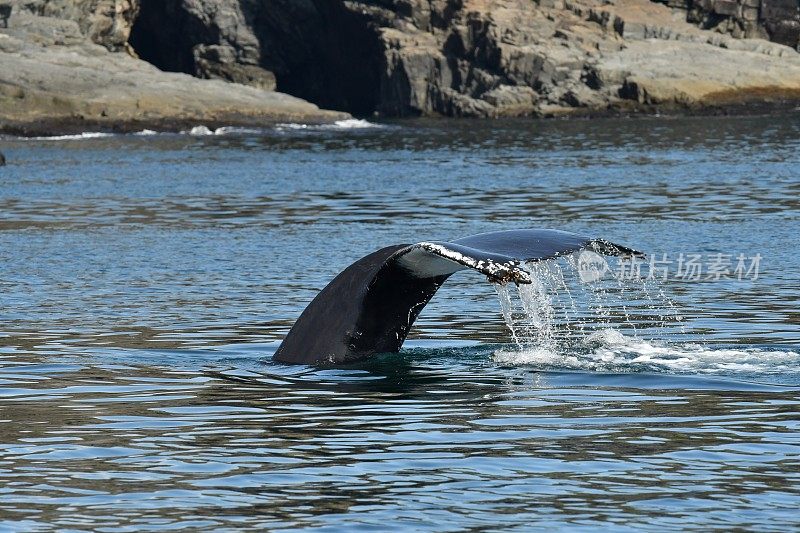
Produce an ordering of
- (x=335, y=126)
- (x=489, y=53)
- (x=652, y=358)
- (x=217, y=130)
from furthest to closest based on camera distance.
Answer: (x=489, y=53) → (x=335, y=126) → (x=217, y=130) → (x=652, y=358)

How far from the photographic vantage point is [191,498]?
7.42m

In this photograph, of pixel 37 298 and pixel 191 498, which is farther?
pixel 37 298

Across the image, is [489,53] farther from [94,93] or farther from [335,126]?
[94,93]

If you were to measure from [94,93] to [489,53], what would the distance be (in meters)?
A: 23.9

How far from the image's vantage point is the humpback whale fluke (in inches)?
352

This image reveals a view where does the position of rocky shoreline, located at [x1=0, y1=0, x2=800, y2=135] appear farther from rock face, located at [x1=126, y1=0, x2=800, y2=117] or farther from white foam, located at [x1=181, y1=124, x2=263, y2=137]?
white foam, located at [x1=181, y1=124, x2=263, y2=137]

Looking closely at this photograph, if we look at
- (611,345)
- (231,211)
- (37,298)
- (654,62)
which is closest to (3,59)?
(654,62)

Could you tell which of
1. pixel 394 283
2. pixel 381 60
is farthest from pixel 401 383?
pixel 381 60

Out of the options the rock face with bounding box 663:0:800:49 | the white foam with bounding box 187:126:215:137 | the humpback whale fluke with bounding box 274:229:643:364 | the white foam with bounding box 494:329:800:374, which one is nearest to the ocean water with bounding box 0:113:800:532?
the white foam with bounding box 494:329:800:374

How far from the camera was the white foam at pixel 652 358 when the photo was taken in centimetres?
1109

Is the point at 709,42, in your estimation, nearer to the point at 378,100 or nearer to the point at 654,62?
the point at 654,62

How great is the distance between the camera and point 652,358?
11562mm

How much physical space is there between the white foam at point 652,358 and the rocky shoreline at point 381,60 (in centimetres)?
5515

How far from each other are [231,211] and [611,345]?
18.1m
